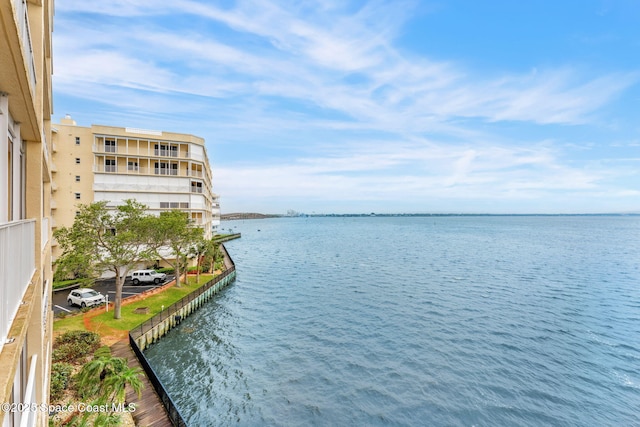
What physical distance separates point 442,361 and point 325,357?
27.9 ft

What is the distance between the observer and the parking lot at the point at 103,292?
31.1m

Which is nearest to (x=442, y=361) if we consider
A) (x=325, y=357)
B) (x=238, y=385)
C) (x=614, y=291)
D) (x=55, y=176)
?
(x=325, y=357)

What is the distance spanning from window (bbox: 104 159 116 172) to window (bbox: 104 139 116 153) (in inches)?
54.5

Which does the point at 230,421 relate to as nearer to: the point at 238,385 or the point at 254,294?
the point at 238,385

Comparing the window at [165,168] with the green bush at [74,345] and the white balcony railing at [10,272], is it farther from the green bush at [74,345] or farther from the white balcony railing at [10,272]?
the white balcony railing at [10,272]

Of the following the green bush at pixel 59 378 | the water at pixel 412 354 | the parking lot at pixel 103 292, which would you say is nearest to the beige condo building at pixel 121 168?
the parking lot at pixel 103 292

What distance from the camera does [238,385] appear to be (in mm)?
22266

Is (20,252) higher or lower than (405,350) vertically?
higher

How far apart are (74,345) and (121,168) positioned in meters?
32.3

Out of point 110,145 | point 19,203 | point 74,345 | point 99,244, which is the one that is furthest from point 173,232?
point 19,203

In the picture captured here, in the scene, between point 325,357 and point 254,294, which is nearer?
point 325,357

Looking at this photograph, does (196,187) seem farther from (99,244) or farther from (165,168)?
(99,244)

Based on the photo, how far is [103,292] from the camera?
37.4m

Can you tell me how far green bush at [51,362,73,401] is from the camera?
16.3 metres
